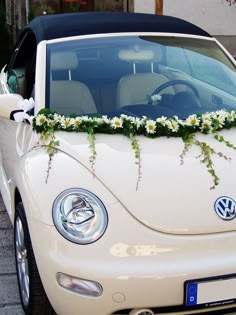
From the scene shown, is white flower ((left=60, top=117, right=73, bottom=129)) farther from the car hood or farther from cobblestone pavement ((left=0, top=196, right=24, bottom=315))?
cobblestone pavement ((left=0, top=196, right=24, bottom=315))

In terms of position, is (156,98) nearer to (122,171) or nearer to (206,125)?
(206,125)

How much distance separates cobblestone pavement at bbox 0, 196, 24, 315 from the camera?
9.83 ft

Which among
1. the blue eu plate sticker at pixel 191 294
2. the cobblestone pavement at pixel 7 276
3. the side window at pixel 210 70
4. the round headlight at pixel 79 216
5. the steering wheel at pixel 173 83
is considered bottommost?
the cobblestone pavement at pixel 7 276

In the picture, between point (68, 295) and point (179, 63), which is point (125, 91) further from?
point (68, 295)

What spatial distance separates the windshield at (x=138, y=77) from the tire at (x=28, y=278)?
728 mm

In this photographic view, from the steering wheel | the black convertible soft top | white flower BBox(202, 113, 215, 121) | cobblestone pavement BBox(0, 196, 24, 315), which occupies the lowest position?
cobblestone pavement BBox(0, 196, 24, 315)

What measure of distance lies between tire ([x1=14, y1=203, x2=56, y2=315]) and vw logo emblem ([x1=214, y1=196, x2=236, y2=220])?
870mm

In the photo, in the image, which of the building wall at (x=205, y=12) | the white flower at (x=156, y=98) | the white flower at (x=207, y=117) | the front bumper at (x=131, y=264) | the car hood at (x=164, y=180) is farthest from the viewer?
the building wall at (x=205, y=12)

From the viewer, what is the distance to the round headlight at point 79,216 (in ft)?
7.67

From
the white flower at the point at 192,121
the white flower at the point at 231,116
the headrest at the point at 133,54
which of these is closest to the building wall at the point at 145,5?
the headrest at the point at 133,54

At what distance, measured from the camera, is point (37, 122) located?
9.50 feet

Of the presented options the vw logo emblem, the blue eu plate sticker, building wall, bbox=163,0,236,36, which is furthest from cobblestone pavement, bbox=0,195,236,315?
building wall, bbox=163,0,236,36

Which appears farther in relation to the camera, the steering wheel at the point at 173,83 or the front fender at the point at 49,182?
the steering wheel at the point at 173,83

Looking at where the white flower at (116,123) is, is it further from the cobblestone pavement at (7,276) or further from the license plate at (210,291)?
the cobblestone pavement at (7,276)
